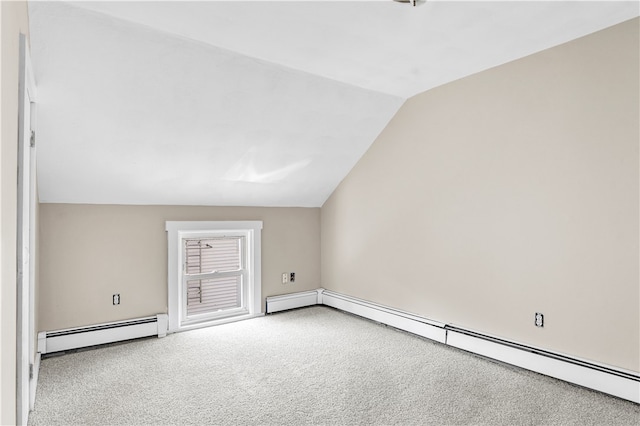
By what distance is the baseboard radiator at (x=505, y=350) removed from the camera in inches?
97.6

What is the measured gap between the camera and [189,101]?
2828 millimetres

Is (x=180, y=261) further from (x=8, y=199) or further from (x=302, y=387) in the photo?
(x=8, y=199)

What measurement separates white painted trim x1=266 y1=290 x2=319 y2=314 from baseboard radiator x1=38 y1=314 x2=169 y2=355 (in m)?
1.22

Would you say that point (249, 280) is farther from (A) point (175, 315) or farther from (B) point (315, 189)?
(B) point (315, 189)

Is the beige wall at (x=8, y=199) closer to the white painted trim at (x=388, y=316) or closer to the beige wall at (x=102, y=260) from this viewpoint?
the beige wall at (x=102, y=260)

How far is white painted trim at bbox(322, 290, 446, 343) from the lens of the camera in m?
3.56

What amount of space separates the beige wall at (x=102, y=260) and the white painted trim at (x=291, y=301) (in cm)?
117

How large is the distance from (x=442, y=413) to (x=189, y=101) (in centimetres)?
272

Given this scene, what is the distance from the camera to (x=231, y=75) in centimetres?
277

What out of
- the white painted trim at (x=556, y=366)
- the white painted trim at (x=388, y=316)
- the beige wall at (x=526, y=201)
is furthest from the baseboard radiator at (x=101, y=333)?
the white painted trim at (x=556, y=366)

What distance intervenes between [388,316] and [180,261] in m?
2.25

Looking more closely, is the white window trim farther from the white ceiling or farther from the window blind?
the white ceiling

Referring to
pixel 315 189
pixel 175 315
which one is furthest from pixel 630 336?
pixel 175 315

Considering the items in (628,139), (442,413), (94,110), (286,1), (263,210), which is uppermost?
(286,1)
